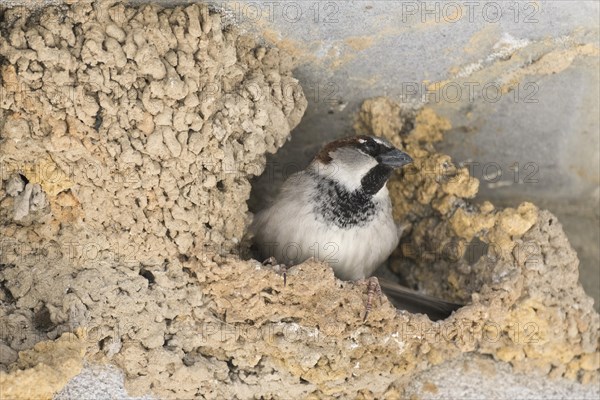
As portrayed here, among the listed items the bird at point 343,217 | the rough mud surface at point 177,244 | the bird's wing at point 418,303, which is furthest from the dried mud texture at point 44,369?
the bird's wing at point 418,303

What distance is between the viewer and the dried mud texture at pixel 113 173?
3402 mm

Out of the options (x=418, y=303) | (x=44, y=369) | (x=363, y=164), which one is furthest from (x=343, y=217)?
(x=44, y=369)

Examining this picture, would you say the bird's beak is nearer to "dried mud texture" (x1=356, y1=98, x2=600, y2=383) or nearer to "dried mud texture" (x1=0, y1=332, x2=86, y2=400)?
"dried mud texture" (x1=356, y1=98, x2=600, y2=383)

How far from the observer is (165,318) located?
3.60 meters

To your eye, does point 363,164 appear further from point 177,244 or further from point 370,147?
point 177,244

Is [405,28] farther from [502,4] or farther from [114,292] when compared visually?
[114,292]

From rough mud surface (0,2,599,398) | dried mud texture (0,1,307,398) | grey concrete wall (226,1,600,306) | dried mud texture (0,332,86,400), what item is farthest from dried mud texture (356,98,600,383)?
dried mud texture (0,332,86,400)

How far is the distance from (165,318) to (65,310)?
14.6 inches

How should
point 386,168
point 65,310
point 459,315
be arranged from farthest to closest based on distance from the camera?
point 386,168 → point 459,315 → point 65,310

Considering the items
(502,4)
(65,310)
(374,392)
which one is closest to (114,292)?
(65,310)

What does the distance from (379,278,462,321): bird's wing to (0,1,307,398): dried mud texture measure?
2.79 feet

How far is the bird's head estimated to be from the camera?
3.96 metres

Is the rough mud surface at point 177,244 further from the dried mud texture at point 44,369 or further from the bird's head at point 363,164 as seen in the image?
the bird's head at point 363,164

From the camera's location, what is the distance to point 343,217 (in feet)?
12.8
